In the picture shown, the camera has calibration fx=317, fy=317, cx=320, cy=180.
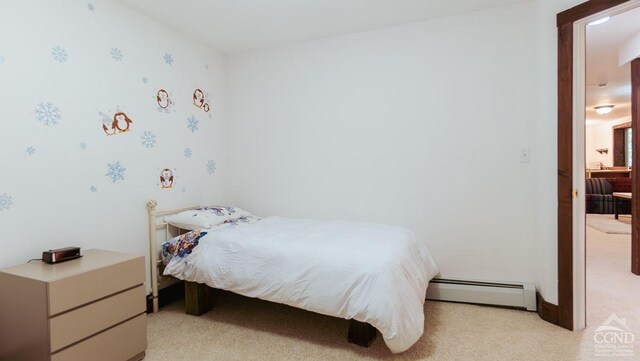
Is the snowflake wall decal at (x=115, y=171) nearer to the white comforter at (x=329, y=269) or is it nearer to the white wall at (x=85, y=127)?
the white wall at (x=85, y=127)

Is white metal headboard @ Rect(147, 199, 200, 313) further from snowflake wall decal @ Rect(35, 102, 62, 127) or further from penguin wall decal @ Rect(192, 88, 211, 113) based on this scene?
Answer: penguin wall decal @ Rect(192, 88, 211, 113)

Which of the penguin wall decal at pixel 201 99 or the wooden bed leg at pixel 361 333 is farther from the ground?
the penguin wall decal at pixel 201 99

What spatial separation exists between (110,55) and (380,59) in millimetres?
2219

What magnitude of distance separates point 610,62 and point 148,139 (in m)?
5.53

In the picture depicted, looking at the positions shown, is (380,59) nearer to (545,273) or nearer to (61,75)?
(545,273)

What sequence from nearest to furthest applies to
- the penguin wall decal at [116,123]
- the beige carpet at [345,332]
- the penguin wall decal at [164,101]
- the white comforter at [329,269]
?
the white comforter at [329,269]
the beige carpet at [345,332]
the penguin wall decal at [116,123]
the penguin wall decal at [164,101]

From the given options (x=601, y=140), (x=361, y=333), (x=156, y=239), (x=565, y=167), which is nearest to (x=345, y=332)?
(x=361, y=333)

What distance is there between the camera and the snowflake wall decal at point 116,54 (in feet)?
7.84

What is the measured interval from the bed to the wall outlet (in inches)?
43.2

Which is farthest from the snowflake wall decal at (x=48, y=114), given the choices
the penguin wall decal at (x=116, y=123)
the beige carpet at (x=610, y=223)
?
the beige carpet at (x=610, y=223)

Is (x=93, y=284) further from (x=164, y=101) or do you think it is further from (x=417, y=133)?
(x=417, y=133)

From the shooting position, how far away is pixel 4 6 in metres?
1.79

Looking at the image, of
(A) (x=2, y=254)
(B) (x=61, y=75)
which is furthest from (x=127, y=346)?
(B) (x=61, y=75)

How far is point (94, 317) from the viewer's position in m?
1.66
